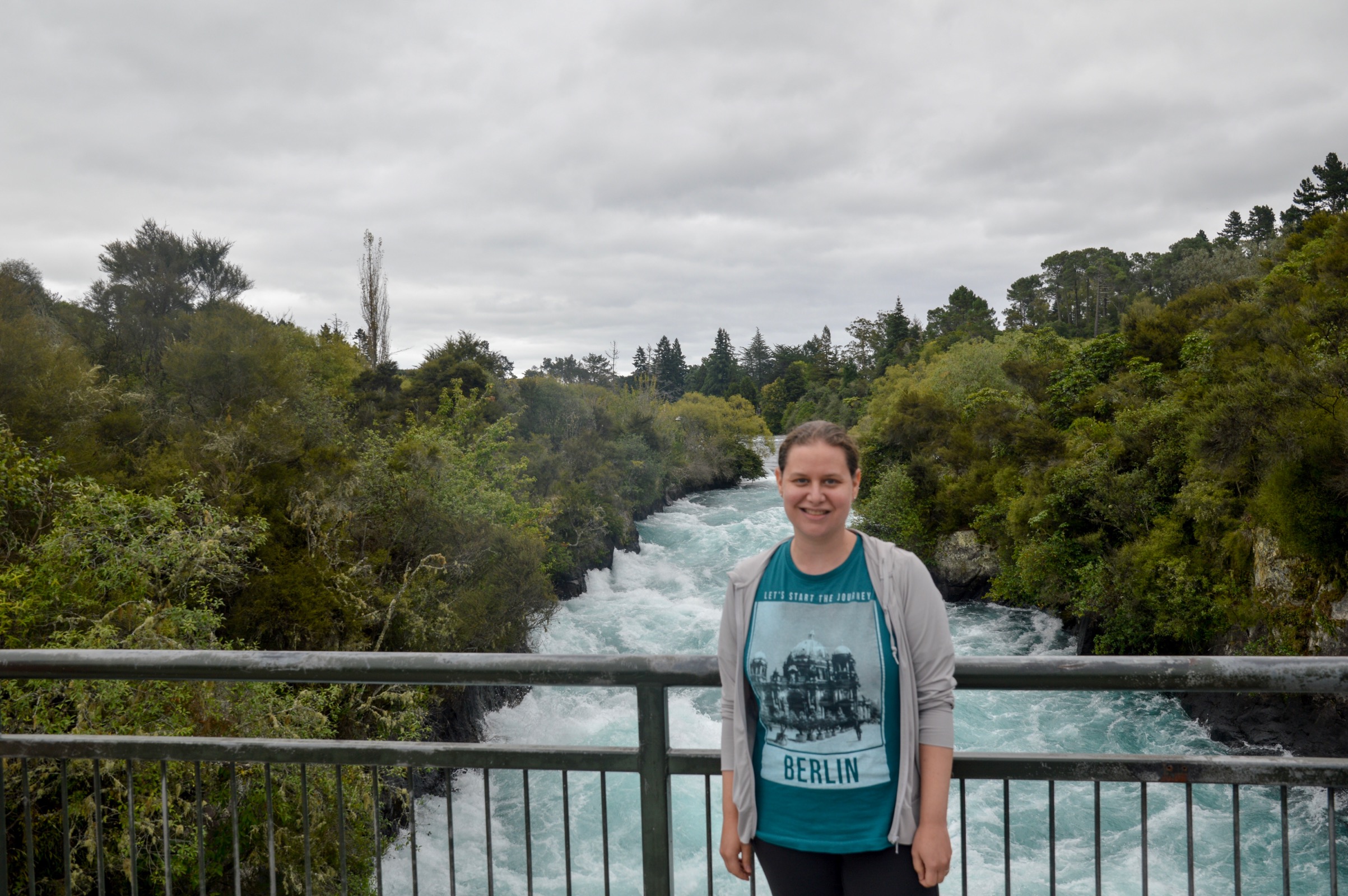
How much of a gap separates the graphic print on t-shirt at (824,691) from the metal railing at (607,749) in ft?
0.98

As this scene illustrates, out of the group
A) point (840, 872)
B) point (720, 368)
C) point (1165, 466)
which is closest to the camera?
point (840, 872)

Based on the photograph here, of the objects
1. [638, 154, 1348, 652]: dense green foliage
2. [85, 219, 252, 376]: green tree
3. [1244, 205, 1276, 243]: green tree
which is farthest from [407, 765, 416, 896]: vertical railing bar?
[1244, 205, 1276, 243]: green tree

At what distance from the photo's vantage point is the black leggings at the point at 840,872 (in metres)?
1.77

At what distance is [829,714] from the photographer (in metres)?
Answer: 1.78

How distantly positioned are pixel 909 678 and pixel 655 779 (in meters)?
0.78

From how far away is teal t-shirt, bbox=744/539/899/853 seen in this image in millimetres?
1766

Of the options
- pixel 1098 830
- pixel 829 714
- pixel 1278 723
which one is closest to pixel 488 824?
pixel 829 714

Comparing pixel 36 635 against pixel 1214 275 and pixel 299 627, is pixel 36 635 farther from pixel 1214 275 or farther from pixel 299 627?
pixel 1214 275

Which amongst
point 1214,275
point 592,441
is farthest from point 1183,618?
point 1214,275

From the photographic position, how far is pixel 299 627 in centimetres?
1220

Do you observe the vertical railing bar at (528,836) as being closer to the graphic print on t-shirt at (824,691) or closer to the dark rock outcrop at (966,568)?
the graphic print on t-shirt at (824,691)

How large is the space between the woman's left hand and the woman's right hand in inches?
13.5

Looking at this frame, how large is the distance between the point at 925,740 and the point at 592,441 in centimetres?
3270

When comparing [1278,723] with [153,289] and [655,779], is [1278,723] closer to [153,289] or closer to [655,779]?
[655,779]
